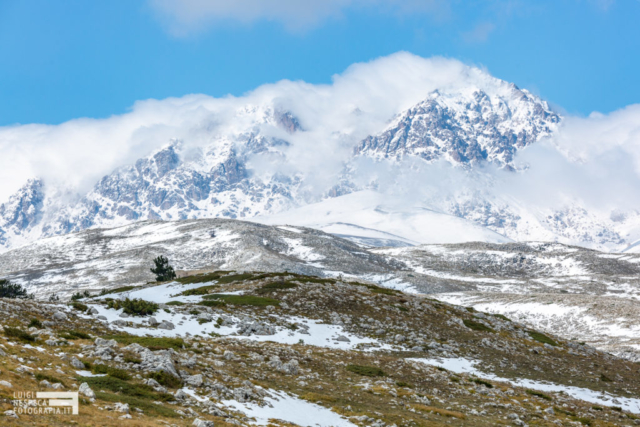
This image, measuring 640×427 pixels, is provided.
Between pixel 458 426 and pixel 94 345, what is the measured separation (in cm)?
1522

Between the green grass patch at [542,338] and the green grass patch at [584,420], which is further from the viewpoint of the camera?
the green grass patch at [542,338]

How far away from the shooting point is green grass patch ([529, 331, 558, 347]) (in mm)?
44013

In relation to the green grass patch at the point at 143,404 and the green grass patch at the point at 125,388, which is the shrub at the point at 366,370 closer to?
the green grass patch at the point at 125,388

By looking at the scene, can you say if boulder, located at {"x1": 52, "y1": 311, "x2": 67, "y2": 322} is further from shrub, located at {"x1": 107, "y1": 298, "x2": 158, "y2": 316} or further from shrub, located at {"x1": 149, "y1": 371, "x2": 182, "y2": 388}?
shrub, located at {"x1": 149, "y1": 371, "x2": 182, "y2": 388}

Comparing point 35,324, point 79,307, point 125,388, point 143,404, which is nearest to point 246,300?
point 79,307

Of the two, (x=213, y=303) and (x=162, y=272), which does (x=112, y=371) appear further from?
(x=162, y=272)

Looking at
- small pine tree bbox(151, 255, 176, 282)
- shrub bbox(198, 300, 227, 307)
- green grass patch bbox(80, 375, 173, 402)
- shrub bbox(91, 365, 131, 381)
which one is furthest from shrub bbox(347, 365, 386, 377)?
small pine tree bbox(151, 255, 176, 282)

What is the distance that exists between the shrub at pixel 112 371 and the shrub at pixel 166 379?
89 cm

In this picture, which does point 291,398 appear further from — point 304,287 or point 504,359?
point 304,287

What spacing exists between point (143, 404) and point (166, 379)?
271 cm

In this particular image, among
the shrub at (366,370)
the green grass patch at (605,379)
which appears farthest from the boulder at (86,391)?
the green grass patch at (605,379)

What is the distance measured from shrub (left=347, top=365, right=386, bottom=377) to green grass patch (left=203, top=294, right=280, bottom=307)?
52.6 feet

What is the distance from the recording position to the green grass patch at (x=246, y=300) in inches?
1690

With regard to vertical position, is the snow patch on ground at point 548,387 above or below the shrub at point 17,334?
below
